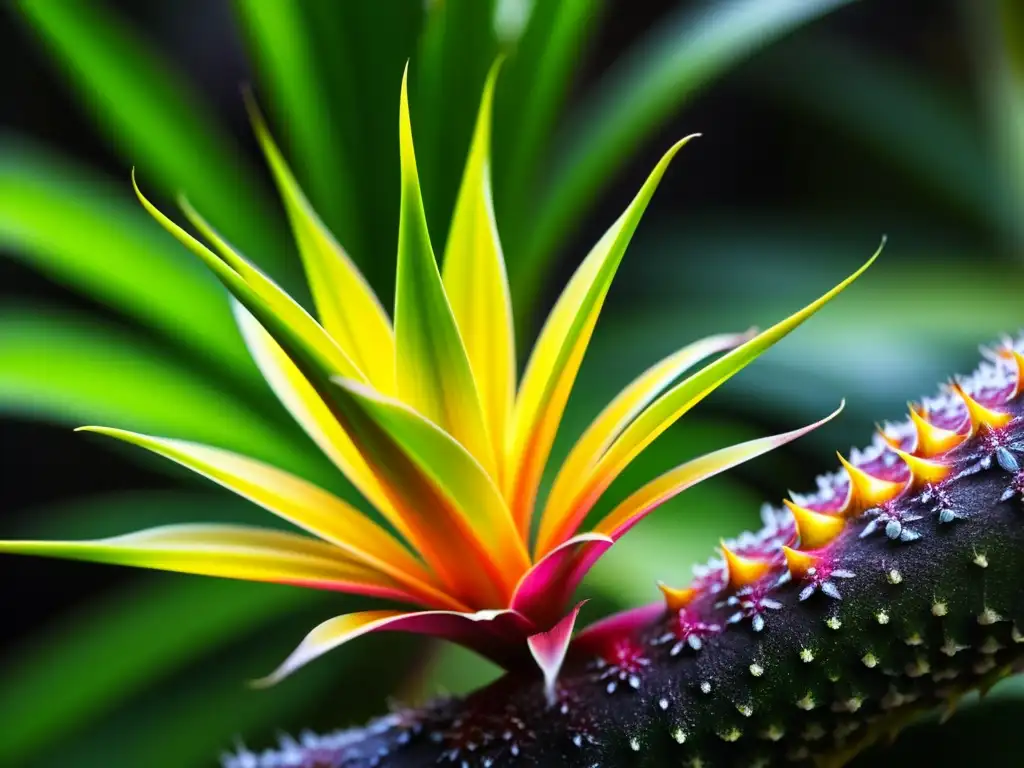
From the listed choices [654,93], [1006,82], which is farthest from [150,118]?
[1006,82]

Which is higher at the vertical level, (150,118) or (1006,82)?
(150,118)

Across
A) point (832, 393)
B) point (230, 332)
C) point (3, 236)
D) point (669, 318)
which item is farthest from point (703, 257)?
point (3, 236)

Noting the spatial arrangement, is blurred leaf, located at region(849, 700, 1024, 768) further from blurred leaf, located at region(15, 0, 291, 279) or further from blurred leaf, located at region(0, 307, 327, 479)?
blurred leaf, located at region(15, 0, 291, 279)

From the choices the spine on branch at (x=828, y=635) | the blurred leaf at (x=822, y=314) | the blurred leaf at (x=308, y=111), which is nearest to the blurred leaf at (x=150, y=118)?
the blurred leaf at (x=308, y=111)

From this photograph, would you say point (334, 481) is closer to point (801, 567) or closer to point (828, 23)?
point (801, 567)

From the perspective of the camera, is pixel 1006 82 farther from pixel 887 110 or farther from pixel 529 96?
pixel 529 96

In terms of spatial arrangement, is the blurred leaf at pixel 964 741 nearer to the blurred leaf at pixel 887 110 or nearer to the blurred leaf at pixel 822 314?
the blurred leaf at pixel 822 314
